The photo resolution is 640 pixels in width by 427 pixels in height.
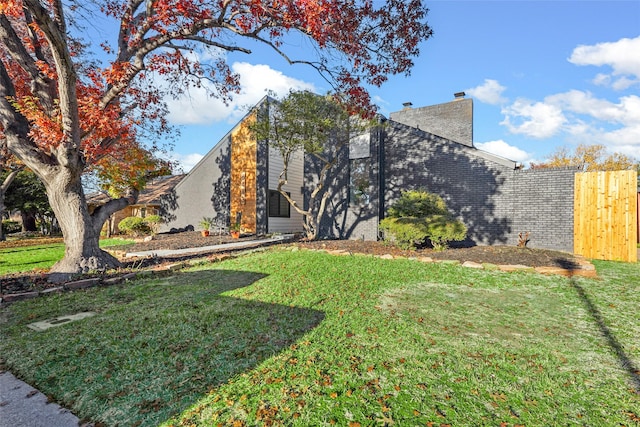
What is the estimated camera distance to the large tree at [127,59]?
5652 millimetres

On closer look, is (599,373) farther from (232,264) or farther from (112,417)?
(232,264)

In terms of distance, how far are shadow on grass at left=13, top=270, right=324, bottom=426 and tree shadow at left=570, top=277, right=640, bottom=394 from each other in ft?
9.86

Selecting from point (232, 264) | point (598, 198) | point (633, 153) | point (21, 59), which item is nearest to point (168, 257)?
point (232, 264)

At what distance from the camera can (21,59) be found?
6066mm

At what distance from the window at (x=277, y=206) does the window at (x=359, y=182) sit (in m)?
3.97

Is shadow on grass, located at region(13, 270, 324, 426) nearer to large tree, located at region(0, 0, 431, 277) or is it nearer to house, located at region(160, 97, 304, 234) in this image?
large tree, located at region(0, 0, 431, 277)

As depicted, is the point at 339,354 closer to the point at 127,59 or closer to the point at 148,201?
the point at 127,59

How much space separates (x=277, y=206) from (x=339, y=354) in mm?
12228

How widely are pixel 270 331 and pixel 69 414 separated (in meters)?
1.83

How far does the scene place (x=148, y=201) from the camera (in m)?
18.5

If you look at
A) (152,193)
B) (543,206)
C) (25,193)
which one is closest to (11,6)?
(543,206)

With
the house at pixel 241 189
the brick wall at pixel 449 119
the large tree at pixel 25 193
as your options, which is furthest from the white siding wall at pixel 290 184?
the large tree at pixel 25 193

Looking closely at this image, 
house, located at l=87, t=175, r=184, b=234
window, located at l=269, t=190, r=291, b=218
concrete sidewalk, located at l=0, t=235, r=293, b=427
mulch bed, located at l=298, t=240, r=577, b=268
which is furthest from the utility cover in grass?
house, located at l=87, t=175, r=184, b=234

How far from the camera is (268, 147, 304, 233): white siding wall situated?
14461mm
